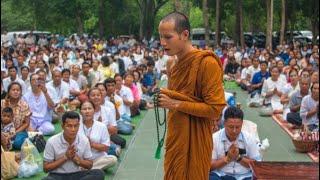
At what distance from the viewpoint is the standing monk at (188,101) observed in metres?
3.47

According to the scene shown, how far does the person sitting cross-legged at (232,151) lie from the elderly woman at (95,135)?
1.76m

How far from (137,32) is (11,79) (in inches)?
1324

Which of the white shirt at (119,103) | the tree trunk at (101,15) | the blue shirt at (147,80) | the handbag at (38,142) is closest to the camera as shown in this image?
the handbag at (38,142)

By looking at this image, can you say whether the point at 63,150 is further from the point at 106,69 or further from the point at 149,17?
the point at 149,17

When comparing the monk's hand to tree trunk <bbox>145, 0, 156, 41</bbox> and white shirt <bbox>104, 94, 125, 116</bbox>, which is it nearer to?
white shirt <bbox>104, 94, 125, 116</bbox>

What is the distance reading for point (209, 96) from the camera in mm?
3486

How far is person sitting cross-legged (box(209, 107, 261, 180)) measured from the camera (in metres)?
5.43

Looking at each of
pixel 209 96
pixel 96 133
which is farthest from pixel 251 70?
pixel 209 96

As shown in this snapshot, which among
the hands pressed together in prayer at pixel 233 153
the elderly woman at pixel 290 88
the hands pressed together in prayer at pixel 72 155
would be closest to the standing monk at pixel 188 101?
the hands pressed together in prayer at pixel 233 153

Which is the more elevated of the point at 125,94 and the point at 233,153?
the point at 233,153

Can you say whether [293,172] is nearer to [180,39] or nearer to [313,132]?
[180,39]

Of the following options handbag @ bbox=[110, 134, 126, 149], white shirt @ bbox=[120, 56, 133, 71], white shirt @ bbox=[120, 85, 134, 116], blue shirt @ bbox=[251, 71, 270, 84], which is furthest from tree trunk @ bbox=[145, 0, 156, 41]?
handbag @ bbox=[110, 134, 126, 149]

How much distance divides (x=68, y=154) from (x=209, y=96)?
274 cm

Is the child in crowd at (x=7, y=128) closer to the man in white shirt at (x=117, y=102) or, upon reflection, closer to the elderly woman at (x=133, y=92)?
the man in white shirt at (x=117, y=102)
